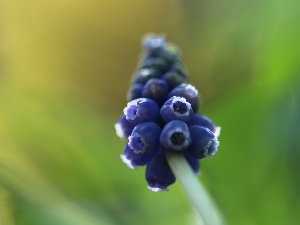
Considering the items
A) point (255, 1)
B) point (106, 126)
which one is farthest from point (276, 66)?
point (106, 126)

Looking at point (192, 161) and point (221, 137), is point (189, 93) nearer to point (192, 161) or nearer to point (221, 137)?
point (192, 161)

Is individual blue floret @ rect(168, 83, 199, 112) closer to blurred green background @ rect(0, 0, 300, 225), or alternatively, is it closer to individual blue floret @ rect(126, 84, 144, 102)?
A: individual blue floret @ rect(126, 84, 144, 102)

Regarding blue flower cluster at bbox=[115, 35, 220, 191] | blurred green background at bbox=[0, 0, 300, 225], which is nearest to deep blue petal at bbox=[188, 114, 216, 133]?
blue flower cluster at bbox=[115, 35, 220, 191]

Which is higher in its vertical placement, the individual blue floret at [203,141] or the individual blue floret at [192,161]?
the individual blue floret at [192,161]

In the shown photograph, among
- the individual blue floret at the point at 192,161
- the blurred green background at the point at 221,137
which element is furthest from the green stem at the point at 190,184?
the blurred green background at the point at 221,137

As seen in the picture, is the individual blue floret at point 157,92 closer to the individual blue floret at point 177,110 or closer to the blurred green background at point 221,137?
the individual blue floret at point 177,110

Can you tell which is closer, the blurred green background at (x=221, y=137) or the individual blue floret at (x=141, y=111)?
the individual blue floret at (x=141, y=111)
